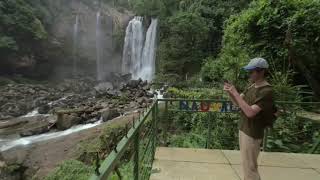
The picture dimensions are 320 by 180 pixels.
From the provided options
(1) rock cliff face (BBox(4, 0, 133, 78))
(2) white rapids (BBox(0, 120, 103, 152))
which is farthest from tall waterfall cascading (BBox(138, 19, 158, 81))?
(2) white rapids (BBox(0, 120, 103, 152))

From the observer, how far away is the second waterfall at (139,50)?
29375mm

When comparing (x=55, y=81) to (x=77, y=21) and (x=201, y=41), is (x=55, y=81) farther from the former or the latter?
(x=201, y=41)

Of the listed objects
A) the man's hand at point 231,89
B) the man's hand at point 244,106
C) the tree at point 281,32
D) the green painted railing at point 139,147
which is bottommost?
the green painted railing at point 139,147

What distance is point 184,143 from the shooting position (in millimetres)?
7453

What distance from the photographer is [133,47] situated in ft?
102

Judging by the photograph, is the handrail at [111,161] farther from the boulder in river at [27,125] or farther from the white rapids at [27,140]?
the boulder in river at [27,125]

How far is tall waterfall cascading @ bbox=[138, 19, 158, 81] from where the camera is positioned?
29128mm

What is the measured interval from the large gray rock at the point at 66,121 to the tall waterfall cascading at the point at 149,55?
42.9ft

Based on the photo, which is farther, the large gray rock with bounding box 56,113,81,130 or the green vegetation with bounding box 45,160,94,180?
the large gray rock with bounding box 56,113,81,130

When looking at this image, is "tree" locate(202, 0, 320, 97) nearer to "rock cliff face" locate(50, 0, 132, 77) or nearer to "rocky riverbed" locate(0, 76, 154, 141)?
"rocky riverbed" locate(0, 76, 154, 141)

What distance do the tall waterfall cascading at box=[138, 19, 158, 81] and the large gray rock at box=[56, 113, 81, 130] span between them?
13.1 meters

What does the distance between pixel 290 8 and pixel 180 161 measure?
7.02m

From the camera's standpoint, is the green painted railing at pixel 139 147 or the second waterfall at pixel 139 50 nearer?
the green painted railing at pixel 139 147

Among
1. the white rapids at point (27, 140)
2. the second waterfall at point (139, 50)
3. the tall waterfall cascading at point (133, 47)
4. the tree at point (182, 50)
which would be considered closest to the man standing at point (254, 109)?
the white rapids at point (27, 140)
